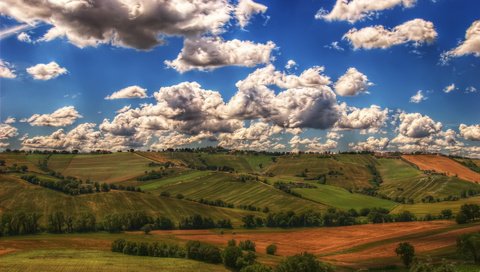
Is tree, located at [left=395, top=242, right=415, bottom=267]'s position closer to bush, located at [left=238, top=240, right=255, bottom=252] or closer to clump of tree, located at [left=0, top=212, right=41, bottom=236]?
bush, located at [left=238, top=240, right=255, bottom=252]

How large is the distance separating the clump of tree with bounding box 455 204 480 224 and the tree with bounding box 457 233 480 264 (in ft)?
272

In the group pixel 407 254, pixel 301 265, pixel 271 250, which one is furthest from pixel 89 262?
pixel 407 254

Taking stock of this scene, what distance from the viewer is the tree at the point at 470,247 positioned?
332ft

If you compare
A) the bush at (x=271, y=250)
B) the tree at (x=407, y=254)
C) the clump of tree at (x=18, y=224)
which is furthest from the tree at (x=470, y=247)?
the clump of tree at (x=18, y=224)

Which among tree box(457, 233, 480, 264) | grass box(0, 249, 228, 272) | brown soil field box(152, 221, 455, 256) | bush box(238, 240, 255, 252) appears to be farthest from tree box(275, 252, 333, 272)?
bush box(238, 240, 255, 252)

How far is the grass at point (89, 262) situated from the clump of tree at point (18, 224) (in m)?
51.2

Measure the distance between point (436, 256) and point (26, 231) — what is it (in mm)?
155919

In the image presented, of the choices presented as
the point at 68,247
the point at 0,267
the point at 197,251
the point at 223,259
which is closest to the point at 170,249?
the point at 197,251

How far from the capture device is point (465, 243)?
4099 inches

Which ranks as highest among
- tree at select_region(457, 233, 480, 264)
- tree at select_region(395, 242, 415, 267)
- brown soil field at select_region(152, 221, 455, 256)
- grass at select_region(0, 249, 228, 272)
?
tree at select_region(457, 233, 480, 264)

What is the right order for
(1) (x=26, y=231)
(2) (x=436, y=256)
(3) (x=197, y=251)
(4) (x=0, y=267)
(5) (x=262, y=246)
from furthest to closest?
(1) (x=26, y=231) < (5) (x=262, y=246) < (3) (x=197, y=251) < (2) (x=436, y=256) < (4) (x=0, y=267)

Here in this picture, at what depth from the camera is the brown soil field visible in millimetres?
160125

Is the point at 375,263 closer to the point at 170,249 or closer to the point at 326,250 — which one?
the point at 326,250

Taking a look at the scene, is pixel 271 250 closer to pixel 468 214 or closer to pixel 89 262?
pixel 89 262
